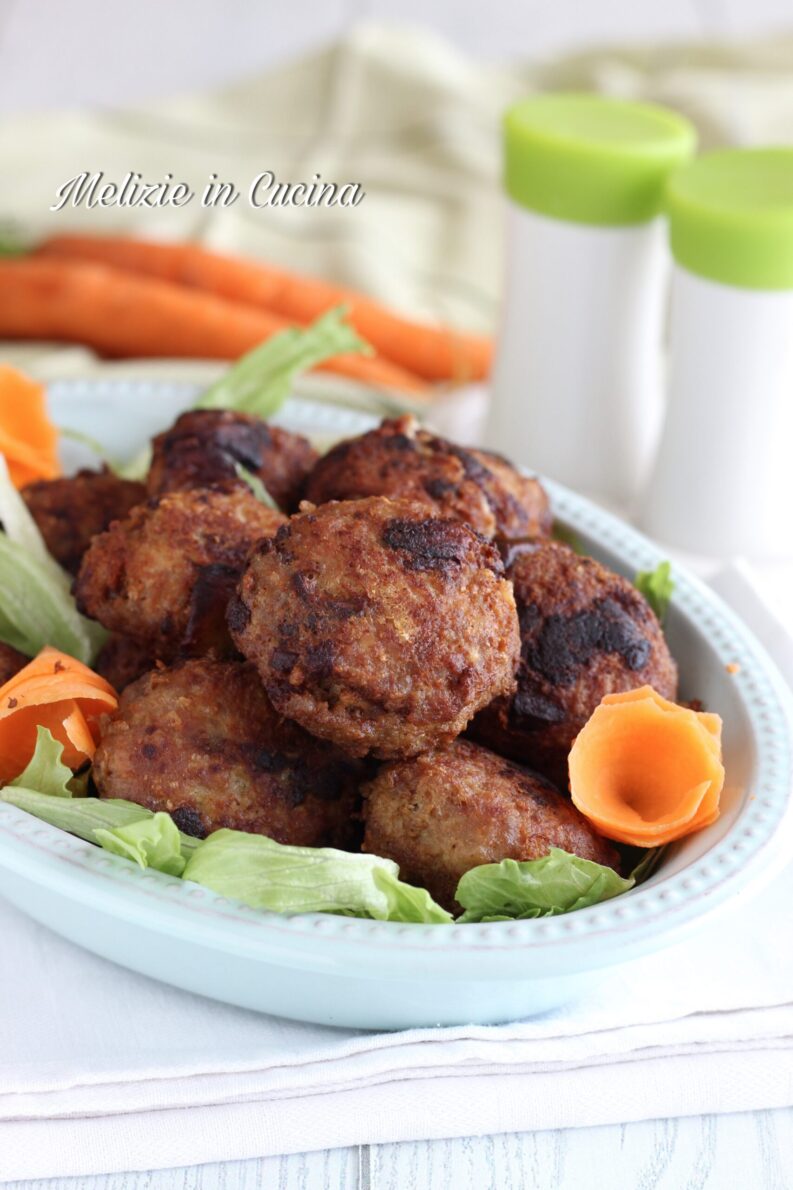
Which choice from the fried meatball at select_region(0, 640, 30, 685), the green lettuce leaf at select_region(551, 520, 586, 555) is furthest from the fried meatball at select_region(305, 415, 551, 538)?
the fried meatball at select_region(0, 640, 30, 685)

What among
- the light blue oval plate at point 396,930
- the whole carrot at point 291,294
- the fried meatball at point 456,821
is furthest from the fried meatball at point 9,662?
the whole carrot at point 291,294

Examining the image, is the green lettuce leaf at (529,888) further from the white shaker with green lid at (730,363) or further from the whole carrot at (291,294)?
the whole carrot at (291,294)

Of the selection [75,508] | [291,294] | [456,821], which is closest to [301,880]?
[456,821]

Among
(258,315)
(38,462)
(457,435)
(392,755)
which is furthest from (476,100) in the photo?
(392,755)

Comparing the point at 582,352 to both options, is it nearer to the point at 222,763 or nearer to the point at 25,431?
the point at 25,431

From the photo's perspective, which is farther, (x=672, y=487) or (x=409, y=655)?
(x=672, y=487)

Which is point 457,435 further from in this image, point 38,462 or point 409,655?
point 409,655
